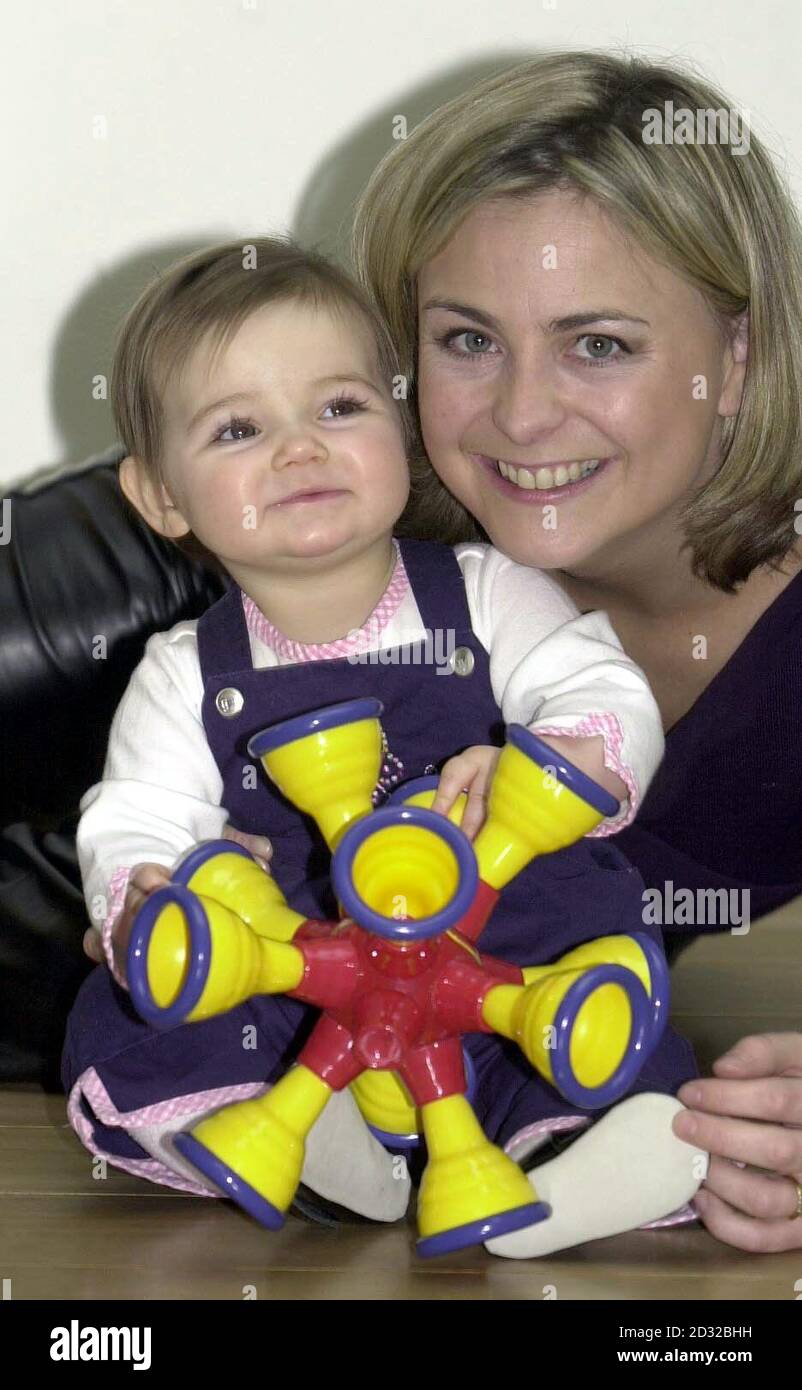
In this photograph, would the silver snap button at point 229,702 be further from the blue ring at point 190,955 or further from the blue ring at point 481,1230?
the blue ring at point 481,1230

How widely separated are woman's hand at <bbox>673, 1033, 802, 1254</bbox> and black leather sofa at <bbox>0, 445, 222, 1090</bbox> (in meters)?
0.64

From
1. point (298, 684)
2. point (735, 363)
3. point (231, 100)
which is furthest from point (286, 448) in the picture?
point (231, 100)

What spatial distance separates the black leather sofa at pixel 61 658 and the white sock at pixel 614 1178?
603mm

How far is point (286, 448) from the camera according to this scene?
1062mm

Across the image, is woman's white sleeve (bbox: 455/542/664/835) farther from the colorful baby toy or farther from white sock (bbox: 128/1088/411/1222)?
white sock (bbox: 128/1088/411/1222)

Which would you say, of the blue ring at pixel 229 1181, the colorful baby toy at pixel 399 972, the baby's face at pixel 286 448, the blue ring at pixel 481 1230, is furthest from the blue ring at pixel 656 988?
the baby's face at pixel 286 448

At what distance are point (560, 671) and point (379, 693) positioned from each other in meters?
0.12

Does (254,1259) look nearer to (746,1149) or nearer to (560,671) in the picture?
(746,1149)

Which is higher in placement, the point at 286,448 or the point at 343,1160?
the point at 286,448

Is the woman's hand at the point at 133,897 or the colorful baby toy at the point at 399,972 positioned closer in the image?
the colorful baby toy at the point at 399,972

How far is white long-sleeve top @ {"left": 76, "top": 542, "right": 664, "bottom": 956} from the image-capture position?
1.03 meters

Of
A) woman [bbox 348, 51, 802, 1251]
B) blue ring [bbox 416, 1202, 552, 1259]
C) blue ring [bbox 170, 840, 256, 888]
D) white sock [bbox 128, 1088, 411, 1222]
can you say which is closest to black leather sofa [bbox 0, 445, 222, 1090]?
woman [bbox 348, 51, 802, 1251]

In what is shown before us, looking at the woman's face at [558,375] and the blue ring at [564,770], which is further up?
the woman's face at [558,375]

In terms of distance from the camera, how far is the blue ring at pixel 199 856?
960 mm
